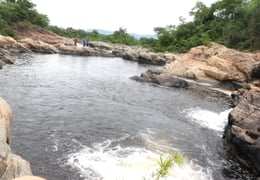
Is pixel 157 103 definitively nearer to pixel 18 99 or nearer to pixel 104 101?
pixel 104 101

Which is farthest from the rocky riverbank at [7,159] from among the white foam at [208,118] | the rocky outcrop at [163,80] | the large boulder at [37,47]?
the large boulder at [37,47]

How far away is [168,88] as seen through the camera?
33.1m

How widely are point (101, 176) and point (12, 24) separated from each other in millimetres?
69099

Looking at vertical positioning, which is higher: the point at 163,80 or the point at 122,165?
the point at 163,80

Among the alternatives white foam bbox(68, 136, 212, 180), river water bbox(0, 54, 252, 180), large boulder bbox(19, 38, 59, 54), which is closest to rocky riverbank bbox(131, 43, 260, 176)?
river water bbox(0, 54, 252, 180)

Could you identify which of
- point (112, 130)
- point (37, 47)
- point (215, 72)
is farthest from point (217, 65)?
point (37, 47)

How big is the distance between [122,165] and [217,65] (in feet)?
87.6

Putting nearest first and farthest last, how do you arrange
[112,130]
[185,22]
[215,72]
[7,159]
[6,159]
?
[6,159], [7,159], [112,130], [215,72], [185,22]

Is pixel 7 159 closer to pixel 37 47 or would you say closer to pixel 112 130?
pixel 112 130

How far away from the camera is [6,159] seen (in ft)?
25.0

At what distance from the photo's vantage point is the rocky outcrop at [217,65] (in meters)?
35.0

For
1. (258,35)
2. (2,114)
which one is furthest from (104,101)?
(258,35)

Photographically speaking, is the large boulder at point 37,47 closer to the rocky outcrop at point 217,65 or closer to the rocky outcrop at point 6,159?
the rocky outcrop at point 217,65

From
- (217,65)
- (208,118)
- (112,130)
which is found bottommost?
(112,130)
